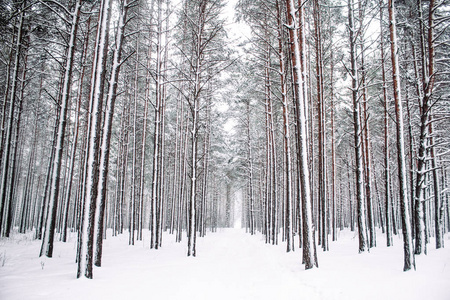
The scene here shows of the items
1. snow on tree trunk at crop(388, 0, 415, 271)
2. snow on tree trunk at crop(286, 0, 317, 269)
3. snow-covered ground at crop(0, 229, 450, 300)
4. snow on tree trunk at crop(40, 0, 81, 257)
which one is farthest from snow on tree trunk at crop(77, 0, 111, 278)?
snow on tree trunk at crop(388, 0, 415, 271)

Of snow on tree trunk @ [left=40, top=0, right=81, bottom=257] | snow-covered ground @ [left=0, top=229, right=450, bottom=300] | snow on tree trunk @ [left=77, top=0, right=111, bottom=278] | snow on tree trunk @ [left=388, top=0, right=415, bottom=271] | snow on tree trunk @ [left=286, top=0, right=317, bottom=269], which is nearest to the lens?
snow-covered ground @ [left=0, top=229, right=450, bottom=300]

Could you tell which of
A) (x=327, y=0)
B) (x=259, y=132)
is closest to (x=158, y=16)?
(x=327, y=0)

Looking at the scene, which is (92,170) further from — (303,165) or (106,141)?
(303,165)

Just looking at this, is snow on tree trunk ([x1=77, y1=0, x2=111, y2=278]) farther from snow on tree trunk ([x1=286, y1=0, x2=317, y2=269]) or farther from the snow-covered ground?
snow on tree trunk ([x1=286, y1=0, x2=317, y2=269])

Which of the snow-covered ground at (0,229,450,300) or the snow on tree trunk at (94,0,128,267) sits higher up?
the snow on tree trunk at (94,0,128,267)

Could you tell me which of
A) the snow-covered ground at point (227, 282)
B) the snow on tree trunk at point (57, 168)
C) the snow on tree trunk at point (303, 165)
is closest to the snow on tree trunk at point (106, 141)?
the snow-covered ground at point (227, 282)

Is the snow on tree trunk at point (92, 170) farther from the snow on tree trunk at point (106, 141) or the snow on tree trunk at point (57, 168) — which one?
the snow on tree trunk at point (57, 168)

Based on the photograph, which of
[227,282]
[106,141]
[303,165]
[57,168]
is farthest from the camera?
[57,168]

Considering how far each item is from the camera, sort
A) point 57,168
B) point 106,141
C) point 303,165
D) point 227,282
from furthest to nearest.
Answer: point 57,168
point 303,165
point 106,141
point 227,282

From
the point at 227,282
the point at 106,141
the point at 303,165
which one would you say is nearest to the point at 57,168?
the point at 106,141

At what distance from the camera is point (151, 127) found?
21.2 m

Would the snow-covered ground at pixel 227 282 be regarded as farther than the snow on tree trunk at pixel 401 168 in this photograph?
No

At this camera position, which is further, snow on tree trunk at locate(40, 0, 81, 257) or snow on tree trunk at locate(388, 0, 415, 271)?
snow on tree trunk at locate(40, 0, 81, 257)

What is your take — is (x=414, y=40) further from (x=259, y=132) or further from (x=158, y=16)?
(x=259, y=132)
